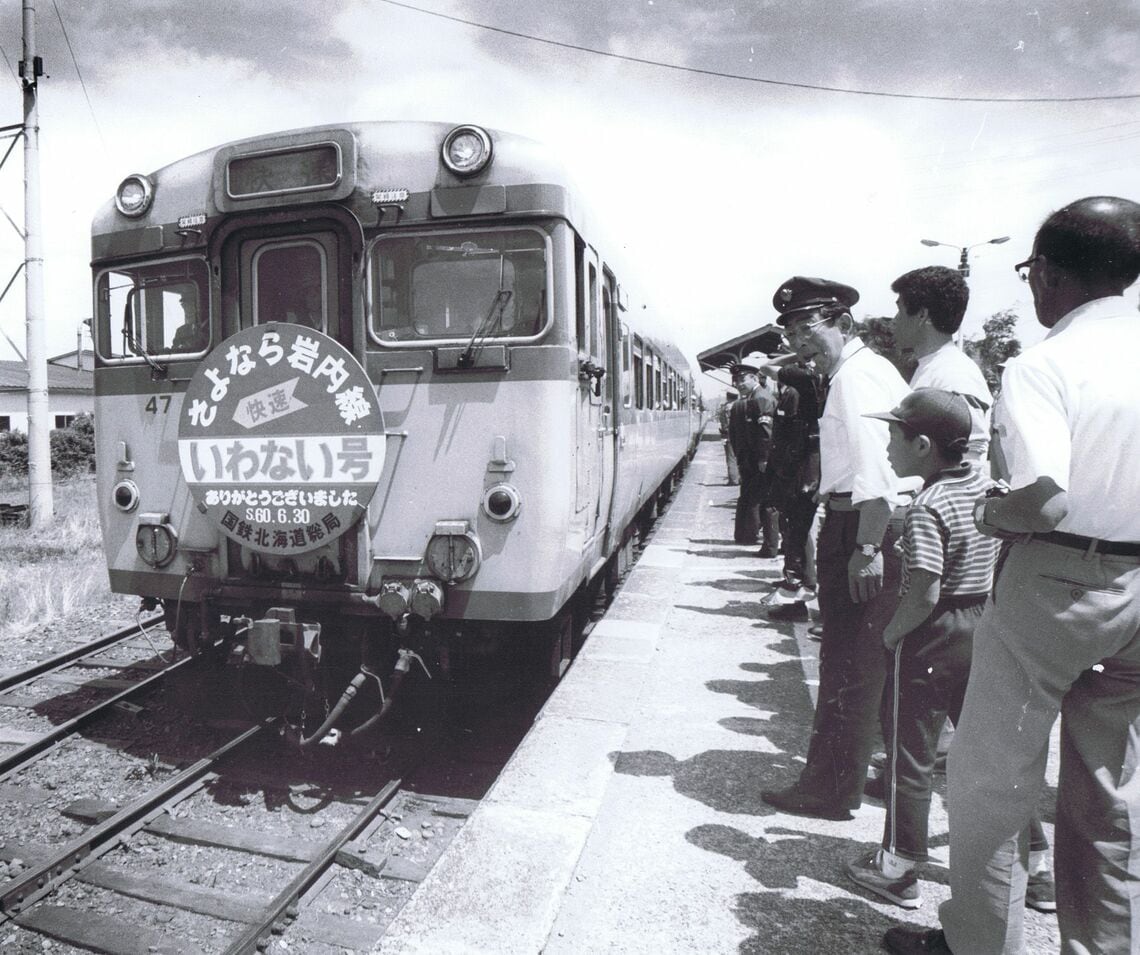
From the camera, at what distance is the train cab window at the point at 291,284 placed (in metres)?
4.44

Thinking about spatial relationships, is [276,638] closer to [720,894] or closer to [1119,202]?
[720,894]

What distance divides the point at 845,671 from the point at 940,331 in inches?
52.2

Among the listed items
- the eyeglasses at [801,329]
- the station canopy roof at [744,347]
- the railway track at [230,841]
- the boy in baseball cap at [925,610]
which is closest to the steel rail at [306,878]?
the railway track at [230,841]

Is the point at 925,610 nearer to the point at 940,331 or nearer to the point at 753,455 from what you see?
the point at 940,331

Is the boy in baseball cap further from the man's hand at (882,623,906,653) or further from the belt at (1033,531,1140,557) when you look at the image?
the belt at (1033,531,1140,557)

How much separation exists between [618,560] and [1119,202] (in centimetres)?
658

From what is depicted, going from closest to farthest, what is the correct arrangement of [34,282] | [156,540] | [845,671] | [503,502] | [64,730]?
[845,671] < [503,502] < [156,540] < [64,730] < [34,282]

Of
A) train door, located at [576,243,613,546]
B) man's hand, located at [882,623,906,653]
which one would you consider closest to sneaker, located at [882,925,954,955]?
man's hand, located at [882,623,906,653]

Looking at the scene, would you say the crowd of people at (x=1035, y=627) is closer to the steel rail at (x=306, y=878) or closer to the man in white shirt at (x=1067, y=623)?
the man in white shirt at (x=1067, y=623)

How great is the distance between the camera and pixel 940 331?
127 inches

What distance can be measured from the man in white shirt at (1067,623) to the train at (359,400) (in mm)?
2350

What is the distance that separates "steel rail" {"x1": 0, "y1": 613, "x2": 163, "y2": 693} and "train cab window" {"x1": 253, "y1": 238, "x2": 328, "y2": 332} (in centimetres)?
226

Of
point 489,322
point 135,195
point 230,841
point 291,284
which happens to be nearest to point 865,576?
point 489,322

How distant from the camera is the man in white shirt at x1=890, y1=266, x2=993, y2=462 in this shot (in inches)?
122
